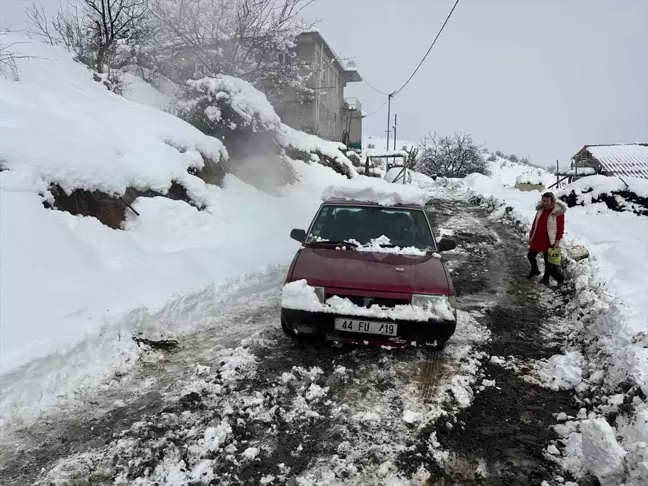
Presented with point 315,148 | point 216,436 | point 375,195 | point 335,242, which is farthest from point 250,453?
point 315,148

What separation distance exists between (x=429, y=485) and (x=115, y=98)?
1057 centimetres

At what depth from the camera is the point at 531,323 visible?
522 centimetres

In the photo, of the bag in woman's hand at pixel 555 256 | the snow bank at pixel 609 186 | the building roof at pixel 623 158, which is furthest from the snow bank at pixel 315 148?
the building roof at pixel 623 158

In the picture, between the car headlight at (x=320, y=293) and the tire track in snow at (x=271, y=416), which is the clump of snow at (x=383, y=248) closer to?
the car headlight at (x=320, y=293)

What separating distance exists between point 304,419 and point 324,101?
102 ft

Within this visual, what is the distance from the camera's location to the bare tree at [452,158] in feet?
136

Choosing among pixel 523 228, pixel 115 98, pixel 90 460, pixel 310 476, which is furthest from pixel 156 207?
pixel 523 228

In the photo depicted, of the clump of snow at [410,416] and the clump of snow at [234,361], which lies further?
the clump of snow at [234,361]

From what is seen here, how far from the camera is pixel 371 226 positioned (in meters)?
4.97

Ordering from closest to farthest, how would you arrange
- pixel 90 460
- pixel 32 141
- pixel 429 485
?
1. pixel 429 485
2. pixel 90 460
3. pixel 32 141

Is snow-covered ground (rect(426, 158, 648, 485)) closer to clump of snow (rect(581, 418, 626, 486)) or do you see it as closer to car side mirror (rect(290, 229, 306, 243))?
clump of snow (rect(581, 418, 626, 486))

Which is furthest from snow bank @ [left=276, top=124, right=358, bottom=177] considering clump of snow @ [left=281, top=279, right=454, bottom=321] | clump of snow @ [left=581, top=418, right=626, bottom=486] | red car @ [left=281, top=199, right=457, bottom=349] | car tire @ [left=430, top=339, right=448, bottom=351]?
clump of snow @ [left=581, top=418, right=626, bottom=486]

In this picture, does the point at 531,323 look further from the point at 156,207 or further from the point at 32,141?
the point at 32,141

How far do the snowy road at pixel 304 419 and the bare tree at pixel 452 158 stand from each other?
39.6 metres
